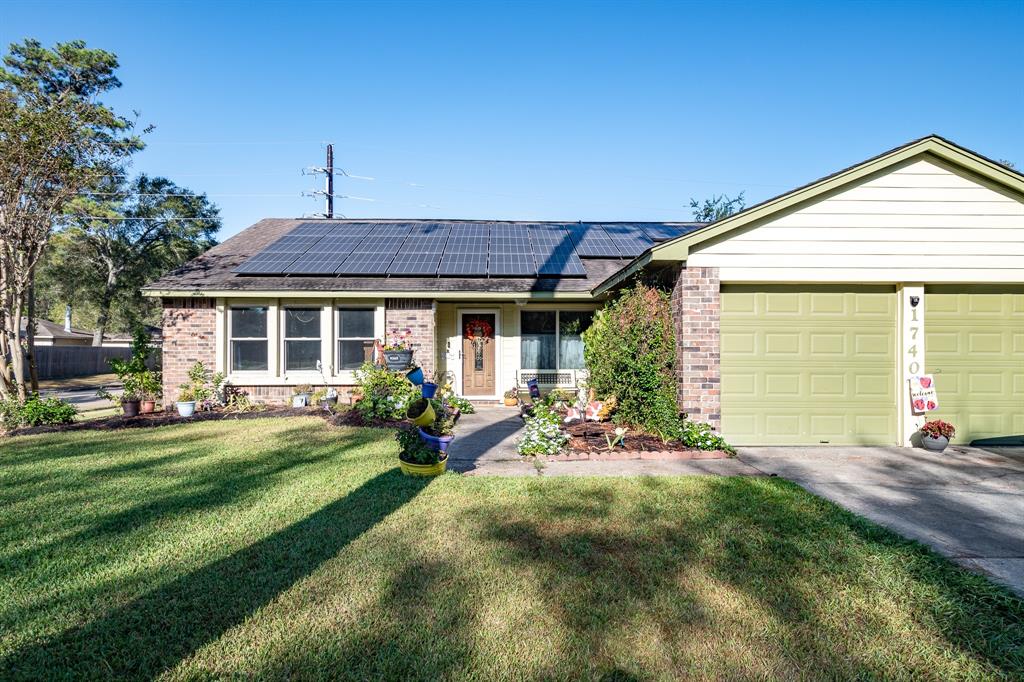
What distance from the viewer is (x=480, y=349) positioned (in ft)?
39.3

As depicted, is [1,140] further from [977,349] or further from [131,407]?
[977,349]

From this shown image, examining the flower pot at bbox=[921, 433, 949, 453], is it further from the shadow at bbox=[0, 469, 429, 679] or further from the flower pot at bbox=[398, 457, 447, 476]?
the shadow at bbox=[0, 469, 429, 679]

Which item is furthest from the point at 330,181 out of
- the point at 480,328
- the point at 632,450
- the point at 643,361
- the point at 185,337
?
the point at 632,450

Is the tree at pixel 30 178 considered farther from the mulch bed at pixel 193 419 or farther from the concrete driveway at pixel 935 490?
the concrete driveway at pixel 935 490

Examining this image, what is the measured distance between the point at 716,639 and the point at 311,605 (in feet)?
7.41

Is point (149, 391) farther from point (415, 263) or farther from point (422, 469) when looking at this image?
point (422, 469)

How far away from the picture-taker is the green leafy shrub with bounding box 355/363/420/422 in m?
8.80

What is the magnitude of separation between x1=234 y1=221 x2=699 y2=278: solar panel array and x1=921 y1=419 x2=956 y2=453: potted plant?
6.51 m

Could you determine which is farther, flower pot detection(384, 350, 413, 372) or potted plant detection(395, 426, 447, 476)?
flower pot detection(384, 350, 413, 372)

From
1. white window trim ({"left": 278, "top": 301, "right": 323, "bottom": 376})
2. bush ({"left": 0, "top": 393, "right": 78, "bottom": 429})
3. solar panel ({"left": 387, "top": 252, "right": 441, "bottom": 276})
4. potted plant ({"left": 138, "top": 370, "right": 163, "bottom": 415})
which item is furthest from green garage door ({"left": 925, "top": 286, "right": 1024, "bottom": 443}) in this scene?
bush ({"left": 0, "top": 393, "right": 78, "bottom": 429})

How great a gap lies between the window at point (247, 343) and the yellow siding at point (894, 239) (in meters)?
9.21

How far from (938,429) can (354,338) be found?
10375 millimetres

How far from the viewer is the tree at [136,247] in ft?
92.6

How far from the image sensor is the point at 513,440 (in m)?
7.29
